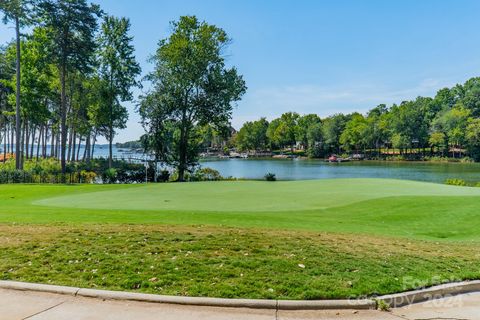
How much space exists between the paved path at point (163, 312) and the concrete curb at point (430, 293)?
0.45 feet

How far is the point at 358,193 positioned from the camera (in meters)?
18.6

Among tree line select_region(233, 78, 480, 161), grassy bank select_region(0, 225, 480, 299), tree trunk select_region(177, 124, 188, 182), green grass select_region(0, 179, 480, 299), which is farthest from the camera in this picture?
tree line select_region(233, 78, 480, 161)

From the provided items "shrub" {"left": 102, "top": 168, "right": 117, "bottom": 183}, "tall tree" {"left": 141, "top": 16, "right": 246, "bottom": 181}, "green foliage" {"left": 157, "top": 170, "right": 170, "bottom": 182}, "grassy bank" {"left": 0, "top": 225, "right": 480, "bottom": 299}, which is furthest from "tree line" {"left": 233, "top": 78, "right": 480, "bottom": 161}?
"grassy bank" {"left": 0, "top": 225, "right": 480, "bottom": 299}

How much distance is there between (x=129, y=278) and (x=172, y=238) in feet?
7.98

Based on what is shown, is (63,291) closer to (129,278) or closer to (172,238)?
(129,278)

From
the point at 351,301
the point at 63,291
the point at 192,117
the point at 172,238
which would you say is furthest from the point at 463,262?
the point at 192,117

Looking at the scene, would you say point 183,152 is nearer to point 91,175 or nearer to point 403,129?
point 91,175

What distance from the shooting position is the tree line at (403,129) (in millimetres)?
98188

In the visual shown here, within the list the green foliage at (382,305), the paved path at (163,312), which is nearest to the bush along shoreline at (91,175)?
the paved path at (163,312)

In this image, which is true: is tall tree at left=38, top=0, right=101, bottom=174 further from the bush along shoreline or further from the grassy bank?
the grassy bank

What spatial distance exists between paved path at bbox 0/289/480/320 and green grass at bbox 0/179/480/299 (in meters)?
0.41

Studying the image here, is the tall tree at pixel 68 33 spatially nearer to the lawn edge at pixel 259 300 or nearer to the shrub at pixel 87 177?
the shrub at pixel 87 177

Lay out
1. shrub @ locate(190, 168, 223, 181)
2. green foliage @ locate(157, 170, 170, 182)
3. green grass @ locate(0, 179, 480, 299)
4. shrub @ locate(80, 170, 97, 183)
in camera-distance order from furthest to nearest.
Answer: shrub @ locate(190, 168, 223, 181), green foliage @ locate(157, 170, 170, 182), shrub @ locate(80, 170, 97, 183), green grass @ locate(0, 179, 480, 299)

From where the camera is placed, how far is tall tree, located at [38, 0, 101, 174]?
3566cm
